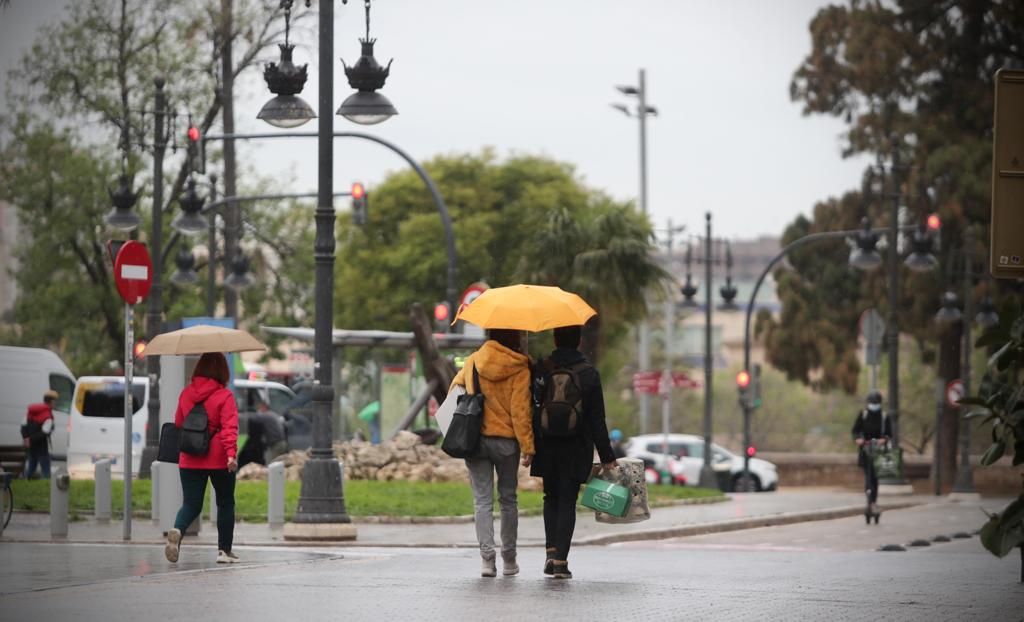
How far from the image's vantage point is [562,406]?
13125 mm

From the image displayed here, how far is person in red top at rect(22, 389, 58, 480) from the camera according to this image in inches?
1292

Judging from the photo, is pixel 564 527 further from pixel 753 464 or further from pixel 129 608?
pixel 753 464

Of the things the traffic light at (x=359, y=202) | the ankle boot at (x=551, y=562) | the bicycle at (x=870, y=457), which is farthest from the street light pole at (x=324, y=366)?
the traffic light at (x=359, y=202)

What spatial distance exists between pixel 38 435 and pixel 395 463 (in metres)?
6.32

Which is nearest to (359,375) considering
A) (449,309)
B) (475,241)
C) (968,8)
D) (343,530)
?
(449,309)

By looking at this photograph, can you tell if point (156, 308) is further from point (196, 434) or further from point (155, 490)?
point (196, 434)

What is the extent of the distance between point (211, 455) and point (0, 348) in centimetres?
2588

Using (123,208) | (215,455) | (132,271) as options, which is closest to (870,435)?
(123,208)

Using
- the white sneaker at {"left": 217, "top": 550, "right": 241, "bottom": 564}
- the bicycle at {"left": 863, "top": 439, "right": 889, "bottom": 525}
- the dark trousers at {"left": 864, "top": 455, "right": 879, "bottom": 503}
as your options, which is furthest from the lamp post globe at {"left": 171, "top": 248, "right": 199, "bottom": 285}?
the white sneaker at {"left": 217, "top": 550, "right": 241, "bottom": 564}

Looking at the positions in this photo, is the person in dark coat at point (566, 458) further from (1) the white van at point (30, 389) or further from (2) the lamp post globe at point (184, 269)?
(2) the lamp post globe at point (184, 269)

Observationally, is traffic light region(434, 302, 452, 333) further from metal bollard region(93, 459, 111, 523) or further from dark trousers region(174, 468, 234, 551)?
dark trousers region(174, 468, 234, 551)

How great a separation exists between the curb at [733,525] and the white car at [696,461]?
12854 millimetres

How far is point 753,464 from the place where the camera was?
49.4 meters

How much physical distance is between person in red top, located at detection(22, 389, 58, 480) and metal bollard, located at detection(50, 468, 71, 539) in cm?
1364
